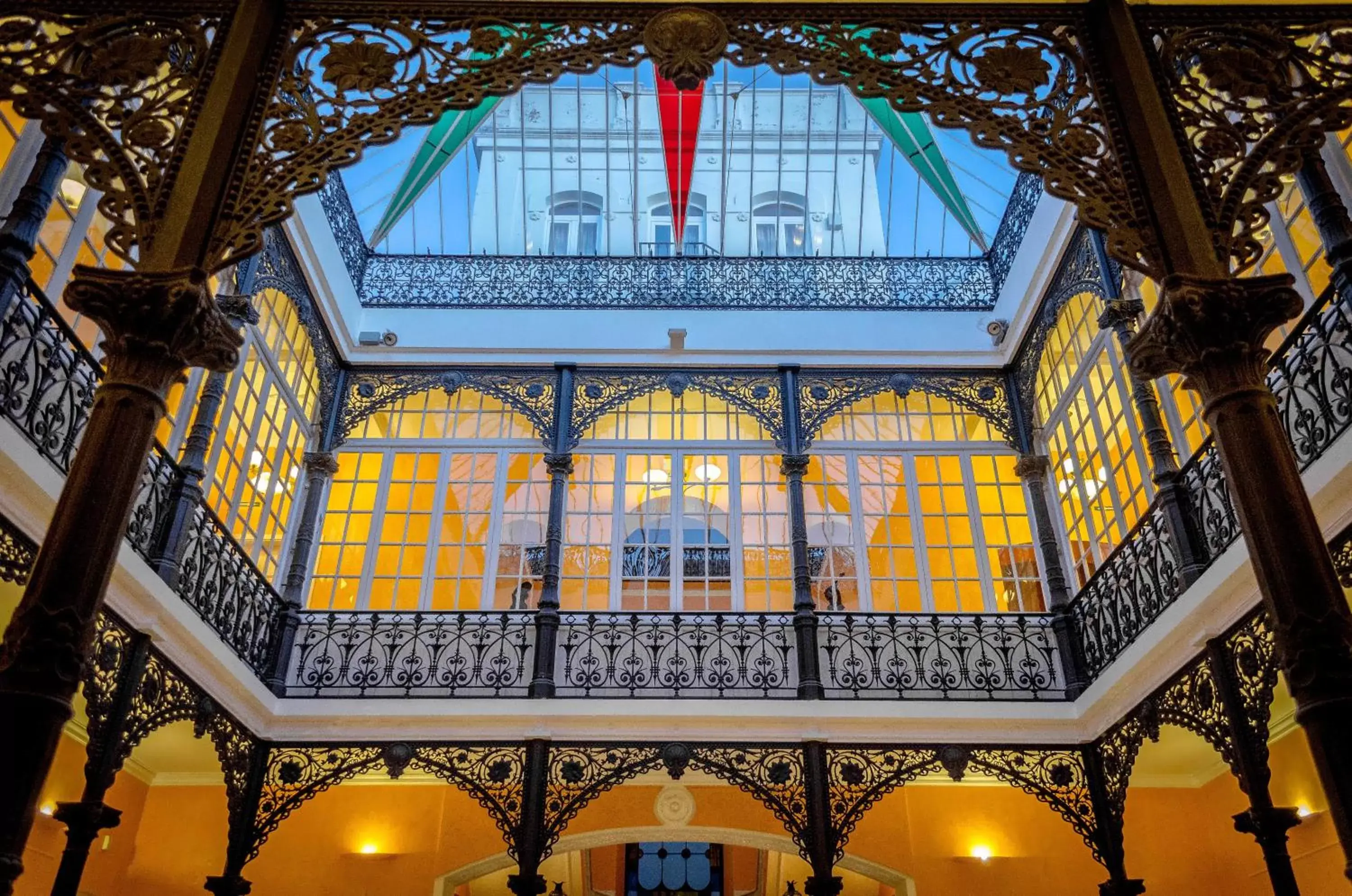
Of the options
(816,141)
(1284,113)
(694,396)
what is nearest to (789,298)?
(694,396)

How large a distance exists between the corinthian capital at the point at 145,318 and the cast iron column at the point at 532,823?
201 inches

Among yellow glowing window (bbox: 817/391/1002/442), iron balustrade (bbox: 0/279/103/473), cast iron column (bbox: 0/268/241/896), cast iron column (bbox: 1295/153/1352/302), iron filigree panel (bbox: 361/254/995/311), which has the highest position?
iron filigree panel (bbox: 361/254/995/311)

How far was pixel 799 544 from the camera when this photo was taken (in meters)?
8.71

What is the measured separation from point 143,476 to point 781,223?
27.6ft

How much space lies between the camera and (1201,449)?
6.04m

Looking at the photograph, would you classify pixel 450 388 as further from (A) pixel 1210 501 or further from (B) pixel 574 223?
(A) pixel 1210 501

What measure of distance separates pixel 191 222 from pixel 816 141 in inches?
354

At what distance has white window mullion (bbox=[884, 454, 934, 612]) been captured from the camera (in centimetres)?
895

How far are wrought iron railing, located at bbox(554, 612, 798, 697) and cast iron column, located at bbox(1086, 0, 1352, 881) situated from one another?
201 inches

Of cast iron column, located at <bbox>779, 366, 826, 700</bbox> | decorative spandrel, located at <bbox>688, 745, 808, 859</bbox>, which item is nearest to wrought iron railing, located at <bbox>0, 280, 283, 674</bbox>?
decorative spandrel, located at <bbox>688, 745, 808, 859</bbox>

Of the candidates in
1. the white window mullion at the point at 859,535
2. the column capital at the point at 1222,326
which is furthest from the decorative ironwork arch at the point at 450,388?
the column capital at the point at 1222,326

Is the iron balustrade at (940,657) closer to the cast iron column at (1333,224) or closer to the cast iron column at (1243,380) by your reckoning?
the cast iron column at (1333,224)

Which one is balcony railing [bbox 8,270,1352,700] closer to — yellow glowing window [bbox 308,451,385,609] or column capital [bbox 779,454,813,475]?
yellow glowing window [bbox 308,451,385,609]

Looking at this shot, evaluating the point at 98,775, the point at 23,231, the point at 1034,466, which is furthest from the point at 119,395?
the point at 1034,466
